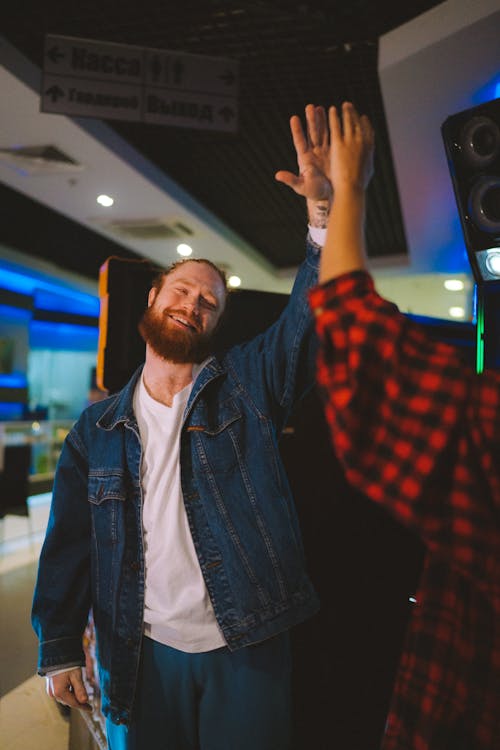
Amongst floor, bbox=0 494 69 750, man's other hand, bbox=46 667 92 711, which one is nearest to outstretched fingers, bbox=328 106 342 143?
man's other hand, bbox=46 667 92 711

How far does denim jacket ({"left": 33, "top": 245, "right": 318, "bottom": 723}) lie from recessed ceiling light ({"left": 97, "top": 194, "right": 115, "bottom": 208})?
163 inches

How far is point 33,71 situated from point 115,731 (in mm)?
3503

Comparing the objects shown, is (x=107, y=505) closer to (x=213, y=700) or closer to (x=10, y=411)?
(x=213, y=700)

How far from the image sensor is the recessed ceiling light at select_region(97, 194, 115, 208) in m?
4.97

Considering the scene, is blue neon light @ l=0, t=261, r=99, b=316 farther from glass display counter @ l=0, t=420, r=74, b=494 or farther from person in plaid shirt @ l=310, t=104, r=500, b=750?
person in plaid shirt @ l=310, t=104, r=500, b=750

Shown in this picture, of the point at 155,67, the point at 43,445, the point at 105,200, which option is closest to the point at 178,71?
the point at 155,67

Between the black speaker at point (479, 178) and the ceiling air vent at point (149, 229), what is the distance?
443 centimetres

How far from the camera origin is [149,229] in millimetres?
5750

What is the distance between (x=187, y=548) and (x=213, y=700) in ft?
1.10

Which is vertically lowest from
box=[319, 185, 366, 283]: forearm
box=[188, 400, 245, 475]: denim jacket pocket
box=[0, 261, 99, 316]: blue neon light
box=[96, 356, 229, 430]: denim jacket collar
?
box=[188, 400, 245, 475]: denim jacket pocket

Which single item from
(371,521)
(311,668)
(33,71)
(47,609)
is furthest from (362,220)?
(33,71)

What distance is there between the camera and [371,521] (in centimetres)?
194

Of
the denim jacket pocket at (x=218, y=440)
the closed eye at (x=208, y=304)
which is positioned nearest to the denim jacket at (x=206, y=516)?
the denim jacket pocket at (x=218, y=440)

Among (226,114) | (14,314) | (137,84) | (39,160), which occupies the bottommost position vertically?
(226,114)
